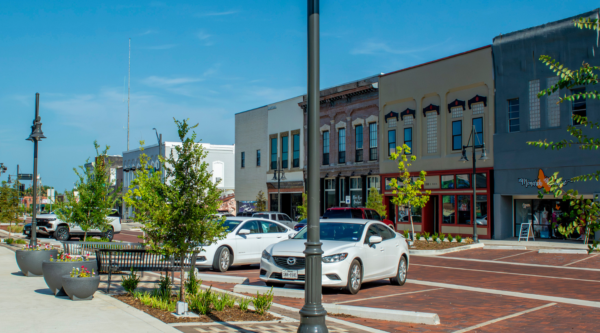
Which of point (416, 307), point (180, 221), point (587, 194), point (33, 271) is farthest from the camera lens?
point (587, 194)

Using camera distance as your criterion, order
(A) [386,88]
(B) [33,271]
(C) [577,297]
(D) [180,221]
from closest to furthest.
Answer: (D) [180,221], (C) [577,297], (B) [33,271], (A) [386,88]

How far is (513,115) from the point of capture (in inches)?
1175

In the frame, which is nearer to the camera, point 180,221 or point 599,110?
point 180,221

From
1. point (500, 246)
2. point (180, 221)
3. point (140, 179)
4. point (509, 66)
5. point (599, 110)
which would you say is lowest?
point (500, 246)

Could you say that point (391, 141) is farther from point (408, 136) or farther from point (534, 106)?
point (534, 106)

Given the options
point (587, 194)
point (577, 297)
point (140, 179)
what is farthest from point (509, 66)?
point (140, 179)

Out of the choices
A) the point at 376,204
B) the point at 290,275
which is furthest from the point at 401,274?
the point at 376,204

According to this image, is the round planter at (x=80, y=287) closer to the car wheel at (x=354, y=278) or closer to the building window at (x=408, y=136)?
the car wheel at (x=354, y=278)

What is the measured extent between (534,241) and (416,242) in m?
6.56

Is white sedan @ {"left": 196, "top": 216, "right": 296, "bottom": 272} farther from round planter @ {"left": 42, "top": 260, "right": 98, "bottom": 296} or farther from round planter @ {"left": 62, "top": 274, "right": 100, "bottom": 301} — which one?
round planter @ {"left": 62, "top": 274, "right": 100, "bottom": 301}

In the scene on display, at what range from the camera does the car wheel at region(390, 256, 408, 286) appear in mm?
13211

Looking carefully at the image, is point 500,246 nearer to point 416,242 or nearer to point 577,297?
point 416,242

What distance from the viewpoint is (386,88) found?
123 feet

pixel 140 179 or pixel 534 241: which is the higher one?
pixel 140 179
